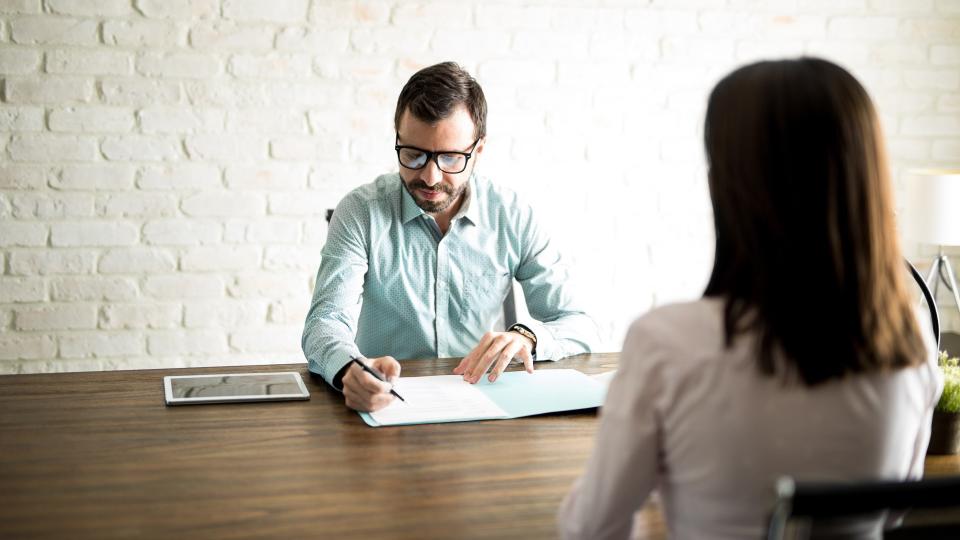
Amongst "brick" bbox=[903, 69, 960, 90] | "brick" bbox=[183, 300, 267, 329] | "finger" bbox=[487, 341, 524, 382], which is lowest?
"brick" bbox=[183, 300, 267, 329]

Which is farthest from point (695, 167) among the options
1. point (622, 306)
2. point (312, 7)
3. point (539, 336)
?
point (539, 336)

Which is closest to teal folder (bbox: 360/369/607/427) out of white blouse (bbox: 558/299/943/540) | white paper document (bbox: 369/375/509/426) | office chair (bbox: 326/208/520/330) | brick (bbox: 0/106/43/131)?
white paper document (bbox: 369/375/509/426)

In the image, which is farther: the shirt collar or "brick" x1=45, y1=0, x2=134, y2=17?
"brick" x1=45, y1=0, x2=134, y2=17

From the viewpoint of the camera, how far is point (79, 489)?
1.34 metres

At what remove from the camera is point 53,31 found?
3.07 m

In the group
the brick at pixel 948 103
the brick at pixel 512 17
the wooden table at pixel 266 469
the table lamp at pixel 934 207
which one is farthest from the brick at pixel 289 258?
the brick at pixel 948 103

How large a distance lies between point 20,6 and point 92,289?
2.91ft

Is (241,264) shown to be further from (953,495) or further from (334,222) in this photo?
(953,495)

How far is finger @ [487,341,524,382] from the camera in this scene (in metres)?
1.95

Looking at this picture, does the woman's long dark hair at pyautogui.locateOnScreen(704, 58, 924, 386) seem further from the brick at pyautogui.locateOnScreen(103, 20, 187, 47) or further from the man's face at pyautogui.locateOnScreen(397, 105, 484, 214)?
the brick at pyautogui.locateOnScreen(103, 20, 187, 47)

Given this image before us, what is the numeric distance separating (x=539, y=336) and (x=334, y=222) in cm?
56

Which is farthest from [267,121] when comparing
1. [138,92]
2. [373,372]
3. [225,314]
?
[373,372]

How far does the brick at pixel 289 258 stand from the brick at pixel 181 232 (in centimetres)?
17

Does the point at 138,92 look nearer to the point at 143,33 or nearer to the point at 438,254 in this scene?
the point at 143,33
